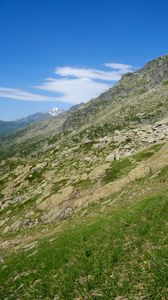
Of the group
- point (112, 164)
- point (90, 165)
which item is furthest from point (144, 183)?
point (90, 165)

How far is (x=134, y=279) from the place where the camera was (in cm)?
1592

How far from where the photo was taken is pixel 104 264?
1872cm

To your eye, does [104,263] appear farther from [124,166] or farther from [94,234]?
[124,166]

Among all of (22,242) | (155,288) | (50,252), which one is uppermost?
(155,288)

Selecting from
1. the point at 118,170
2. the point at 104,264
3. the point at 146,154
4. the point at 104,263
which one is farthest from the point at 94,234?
the point at 146,154

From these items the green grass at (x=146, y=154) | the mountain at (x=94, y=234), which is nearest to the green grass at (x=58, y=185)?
the mountain at (x=94, y=234)

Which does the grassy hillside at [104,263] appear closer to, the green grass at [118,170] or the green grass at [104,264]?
the green grass at [104,264]

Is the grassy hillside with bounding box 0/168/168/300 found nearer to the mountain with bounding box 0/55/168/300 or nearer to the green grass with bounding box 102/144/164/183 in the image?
the mountain with bounding box 0/55/168/300

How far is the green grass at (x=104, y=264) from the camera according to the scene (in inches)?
618

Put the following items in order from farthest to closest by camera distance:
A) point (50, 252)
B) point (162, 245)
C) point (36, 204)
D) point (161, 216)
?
point (36, 204) → point (50, 252) → point (161, 216) → point (162, 245)

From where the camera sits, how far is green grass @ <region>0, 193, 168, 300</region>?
15.7m

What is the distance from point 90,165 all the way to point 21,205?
13968mm

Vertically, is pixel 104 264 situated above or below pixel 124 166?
below

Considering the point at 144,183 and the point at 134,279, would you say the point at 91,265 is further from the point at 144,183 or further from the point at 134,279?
the point at 144,183
